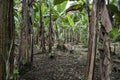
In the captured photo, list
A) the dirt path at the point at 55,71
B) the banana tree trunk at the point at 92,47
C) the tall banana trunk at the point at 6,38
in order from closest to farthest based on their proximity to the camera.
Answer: the tall banana trunk at the point at 6,38 → the banana tree trunk at the point at 92,47 → the dirt path at the point at 55,71

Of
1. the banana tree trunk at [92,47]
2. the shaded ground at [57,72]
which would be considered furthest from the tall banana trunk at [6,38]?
the shaded ground at [57,72]

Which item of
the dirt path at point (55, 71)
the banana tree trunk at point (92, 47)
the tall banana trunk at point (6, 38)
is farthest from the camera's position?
the dirt path at point (55, 71)

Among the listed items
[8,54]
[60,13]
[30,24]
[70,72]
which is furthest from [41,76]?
[60,13]

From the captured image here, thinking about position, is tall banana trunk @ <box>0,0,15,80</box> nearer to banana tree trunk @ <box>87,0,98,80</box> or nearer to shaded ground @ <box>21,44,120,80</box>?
banana tree trunk @ <box>87,0,98,80</box>

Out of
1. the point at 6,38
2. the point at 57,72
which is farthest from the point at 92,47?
the point at 57,72

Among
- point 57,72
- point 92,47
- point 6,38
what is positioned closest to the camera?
point 6,38

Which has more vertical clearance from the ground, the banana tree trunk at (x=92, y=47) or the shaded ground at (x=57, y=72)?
the banana tree trunk at (x=92, y=47)

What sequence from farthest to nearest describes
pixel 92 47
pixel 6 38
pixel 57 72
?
pixel 57 72 < pixel 92 47 < pixel 6 38

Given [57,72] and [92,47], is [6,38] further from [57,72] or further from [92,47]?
[57,72]

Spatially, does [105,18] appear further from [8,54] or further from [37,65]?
[37,65]

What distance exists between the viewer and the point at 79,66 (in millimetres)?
5039

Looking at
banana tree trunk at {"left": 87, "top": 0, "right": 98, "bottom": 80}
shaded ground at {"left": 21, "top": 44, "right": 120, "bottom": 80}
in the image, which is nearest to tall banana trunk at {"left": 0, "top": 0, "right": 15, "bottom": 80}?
banana tree trunk at {"left": 87, "top": 0, "right": 98, "bottom": 80}

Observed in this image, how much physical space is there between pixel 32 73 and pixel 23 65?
8.3 inches

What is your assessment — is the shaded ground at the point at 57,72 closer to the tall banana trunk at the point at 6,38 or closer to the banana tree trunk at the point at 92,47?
the banana tree trunk at the point at 92,47
